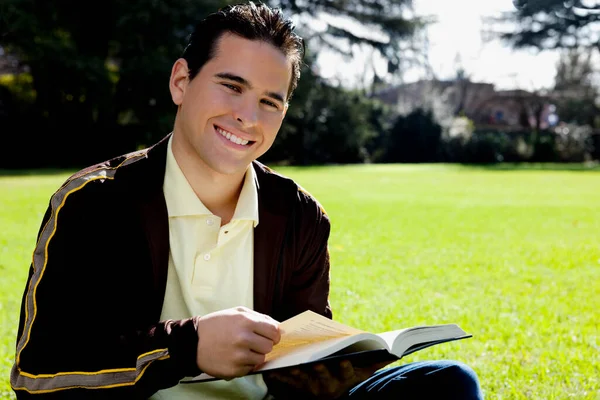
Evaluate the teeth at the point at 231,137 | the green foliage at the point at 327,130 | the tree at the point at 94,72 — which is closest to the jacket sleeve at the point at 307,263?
the teeth at the point at 231,137

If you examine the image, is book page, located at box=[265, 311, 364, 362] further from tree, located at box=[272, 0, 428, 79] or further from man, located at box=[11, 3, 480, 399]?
tree, located at box=[272, 0, 428, 79]

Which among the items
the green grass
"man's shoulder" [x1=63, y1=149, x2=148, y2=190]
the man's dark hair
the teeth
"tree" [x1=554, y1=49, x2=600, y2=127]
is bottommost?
the green grass

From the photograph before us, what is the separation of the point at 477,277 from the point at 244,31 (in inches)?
173

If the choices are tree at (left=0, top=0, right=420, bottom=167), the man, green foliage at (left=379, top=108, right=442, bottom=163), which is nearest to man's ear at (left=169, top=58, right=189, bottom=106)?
the man

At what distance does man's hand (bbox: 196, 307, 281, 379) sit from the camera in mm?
1477

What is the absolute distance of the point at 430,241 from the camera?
25.5ft

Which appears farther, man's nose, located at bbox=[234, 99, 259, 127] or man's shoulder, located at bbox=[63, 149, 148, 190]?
man's nose, located at bbox=[234, 99, 259, 127]

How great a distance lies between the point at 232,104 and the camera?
1938mm

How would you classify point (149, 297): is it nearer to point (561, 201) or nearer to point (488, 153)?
point (561, 201)

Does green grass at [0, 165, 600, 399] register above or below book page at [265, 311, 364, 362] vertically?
below

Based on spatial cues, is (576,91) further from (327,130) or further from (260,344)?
(260,344)

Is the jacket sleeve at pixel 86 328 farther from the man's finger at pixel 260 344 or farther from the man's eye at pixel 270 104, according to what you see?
the man's eye at pixel 270 104

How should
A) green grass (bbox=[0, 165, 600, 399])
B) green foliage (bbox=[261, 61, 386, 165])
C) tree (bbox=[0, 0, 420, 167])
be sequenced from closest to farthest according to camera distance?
green grass (bbox=[0, 165, 600, 399]) < tree (bbox=[0, 0, 420, 167]) < green foliage (bbox=[261, 61, 386, 165])

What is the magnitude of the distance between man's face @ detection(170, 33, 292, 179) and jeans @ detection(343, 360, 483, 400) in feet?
2.44
